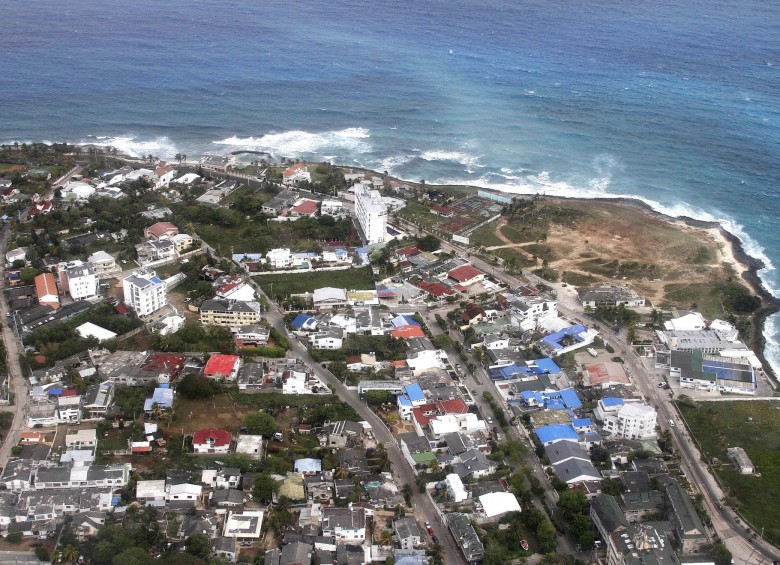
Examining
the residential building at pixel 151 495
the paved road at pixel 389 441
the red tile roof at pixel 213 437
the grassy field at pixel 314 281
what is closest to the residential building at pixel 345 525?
the paved road at pixel 389 441

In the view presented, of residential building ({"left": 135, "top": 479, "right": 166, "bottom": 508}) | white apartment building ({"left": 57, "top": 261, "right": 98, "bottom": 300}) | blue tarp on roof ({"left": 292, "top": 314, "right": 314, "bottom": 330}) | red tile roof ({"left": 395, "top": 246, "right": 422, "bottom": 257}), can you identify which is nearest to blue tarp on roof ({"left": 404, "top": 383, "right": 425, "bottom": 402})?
blue tarp on roof ({"left": 292, "top": 314, "right": 314, "bottom": 330})

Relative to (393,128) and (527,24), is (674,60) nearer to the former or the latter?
(527,24)

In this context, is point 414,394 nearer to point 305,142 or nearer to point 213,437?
point 213,437

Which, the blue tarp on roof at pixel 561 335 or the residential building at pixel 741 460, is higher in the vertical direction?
the blue tarp on roof at pixel 561 335

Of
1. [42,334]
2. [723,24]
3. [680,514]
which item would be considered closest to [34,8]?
[42,334]

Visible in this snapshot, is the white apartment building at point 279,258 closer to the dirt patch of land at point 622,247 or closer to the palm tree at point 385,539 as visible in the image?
the dirt patch of land at point 622,247

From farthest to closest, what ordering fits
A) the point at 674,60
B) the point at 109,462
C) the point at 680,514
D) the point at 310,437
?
the point at 674,60, the point at 310,437, the point at 109,462, the point at 680,514
